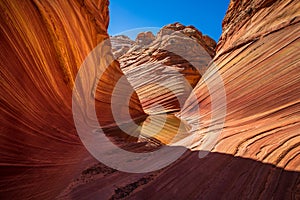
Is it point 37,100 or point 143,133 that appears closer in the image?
point 37,100

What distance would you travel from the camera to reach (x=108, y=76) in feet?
26.2

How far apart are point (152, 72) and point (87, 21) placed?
662cm

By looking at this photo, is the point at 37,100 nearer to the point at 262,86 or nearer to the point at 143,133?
the point at 143,133

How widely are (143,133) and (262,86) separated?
145 inches

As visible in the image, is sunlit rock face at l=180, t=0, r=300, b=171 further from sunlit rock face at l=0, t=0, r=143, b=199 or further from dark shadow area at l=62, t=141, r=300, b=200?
sunlit rock face at l=0, t=0, r=143, b=199

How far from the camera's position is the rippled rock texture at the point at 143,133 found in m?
2.52

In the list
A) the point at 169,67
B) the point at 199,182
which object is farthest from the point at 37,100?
the point at 169,67

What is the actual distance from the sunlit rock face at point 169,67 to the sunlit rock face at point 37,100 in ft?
20.6

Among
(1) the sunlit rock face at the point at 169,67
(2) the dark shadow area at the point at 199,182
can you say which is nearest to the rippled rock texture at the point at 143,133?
(2) the dark shadow area at the point at 199,182

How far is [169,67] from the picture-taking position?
13.7 meters

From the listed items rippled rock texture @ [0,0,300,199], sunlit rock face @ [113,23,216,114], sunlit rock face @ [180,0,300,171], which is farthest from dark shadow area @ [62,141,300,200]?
sunlit rock face @ [113,23,216,114]

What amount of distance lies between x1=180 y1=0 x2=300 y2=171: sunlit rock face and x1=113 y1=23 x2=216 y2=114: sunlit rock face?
141 inches

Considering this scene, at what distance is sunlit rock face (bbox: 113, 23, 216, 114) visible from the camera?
11.3 m

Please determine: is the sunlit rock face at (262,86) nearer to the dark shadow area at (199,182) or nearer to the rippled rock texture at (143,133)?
the rippled rock texture at (143,133)
